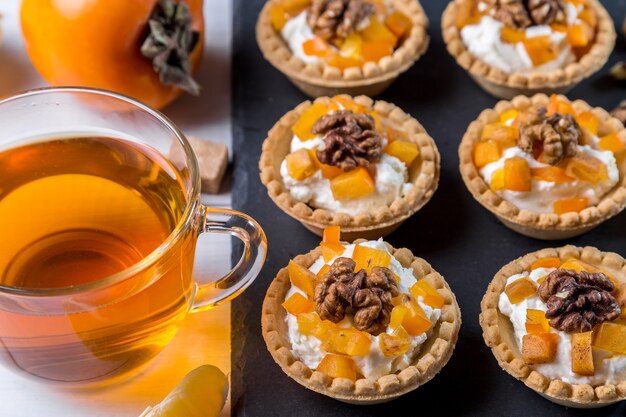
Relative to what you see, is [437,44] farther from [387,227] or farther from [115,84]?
[115,84]

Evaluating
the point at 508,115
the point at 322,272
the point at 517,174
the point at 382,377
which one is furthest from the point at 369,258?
the point at 508,115

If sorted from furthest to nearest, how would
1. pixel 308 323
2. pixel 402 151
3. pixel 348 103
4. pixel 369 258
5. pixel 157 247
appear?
pixel 348 103 → pixel 402 151 → pixel 369 258 → pixel 308 323 → pixel 157 247

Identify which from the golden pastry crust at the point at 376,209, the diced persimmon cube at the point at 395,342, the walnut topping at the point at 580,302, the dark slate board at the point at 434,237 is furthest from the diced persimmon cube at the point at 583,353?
the golden pastry crust at the point at 376,209

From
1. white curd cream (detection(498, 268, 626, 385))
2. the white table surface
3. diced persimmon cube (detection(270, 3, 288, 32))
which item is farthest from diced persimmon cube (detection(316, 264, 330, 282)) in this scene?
diced persimmon cube (detection(270, 3, 288, 32))

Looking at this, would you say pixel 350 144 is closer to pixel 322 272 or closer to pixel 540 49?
→ pixel 322 272

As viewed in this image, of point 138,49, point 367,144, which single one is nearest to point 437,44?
point 367,144
